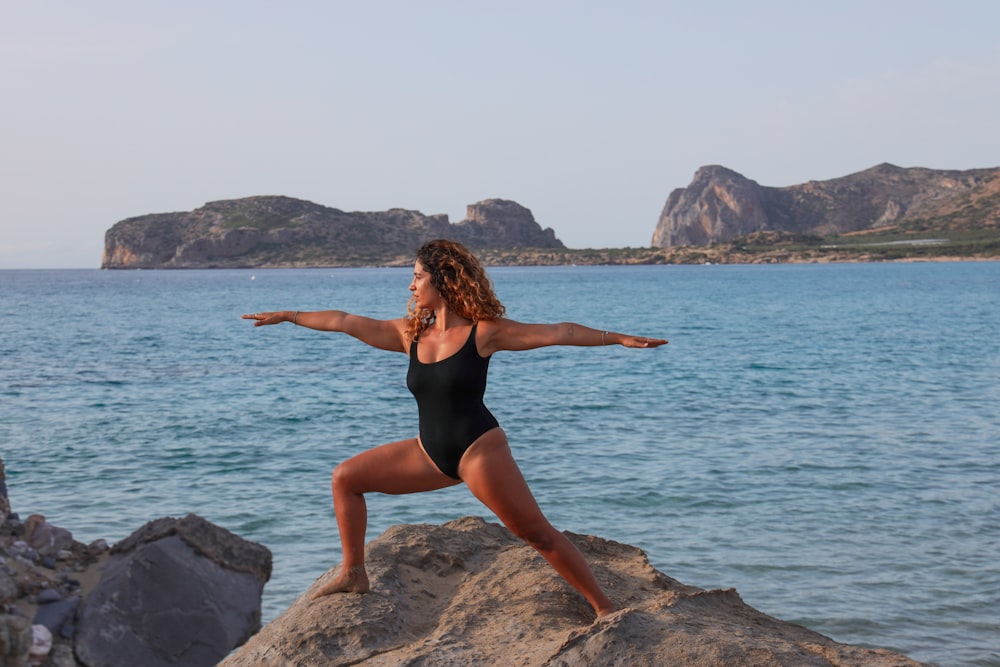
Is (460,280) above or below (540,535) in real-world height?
above

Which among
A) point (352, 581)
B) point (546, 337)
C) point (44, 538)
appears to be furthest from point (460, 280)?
point (44, 538)

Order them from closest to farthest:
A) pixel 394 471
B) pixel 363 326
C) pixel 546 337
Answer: pixel 546 337, pixel 394 471, pixel 363 326

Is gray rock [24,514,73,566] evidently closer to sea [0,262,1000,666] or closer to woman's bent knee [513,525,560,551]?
sea [0,262,1000,666]

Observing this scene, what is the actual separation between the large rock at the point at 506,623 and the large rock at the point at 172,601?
7.93 feet

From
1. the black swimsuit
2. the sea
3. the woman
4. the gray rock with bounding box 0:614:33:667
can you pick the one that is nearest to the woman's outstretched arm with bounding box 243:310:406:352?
the woman

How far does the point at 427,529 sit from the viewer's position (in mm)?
6676

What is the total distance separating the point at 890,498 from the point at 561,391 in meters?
13.2

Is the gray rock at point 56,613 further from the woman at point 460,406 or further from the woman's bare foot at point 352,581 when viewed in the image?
the woman at point 460,406

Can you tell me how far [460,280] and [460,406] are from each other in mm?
637

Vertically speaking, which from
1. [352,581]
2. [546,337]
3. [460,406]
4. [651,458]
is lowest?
[651,458]

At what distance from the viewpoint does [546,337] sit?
504 cm

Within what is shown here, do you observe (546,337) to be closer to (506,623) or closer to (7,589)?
(506,623)

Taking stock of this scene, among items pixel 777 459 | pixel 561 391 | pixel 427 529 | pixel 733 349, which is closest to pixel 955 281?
pixel 733 349

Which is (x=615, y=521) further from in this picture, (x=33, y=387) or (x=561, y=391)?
(x=33, y=387)
